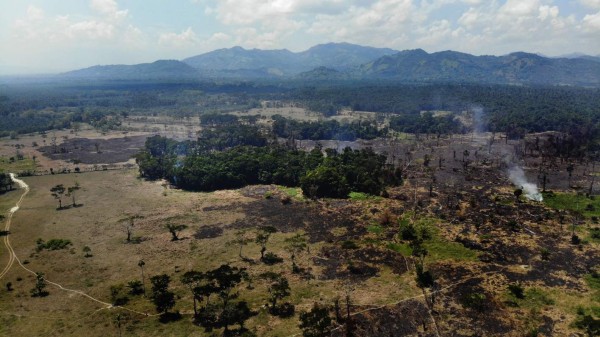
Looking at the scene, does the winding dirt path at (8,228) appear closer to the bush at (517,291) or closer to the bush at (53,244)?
the bush at (53,244)

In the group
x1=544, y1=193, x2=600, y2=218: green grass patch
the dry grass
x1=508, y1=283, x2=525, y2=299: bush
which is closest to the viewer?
the dry grass

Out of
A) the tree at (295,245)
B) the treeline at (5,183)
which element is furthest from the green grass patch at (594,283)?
the treeline at (5,183)

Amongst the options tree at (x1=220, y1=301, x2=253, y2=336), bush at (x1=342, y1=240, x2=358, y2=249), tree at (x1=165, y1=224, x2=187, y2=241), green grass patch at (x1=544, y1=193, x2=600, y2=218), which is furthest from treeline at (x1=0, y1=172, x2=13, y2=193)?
green grass patch at (x1=544, y1=193, x2=600, y2=218)

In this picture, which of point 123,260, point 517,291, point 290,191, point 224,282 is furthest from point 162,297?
point 290,191

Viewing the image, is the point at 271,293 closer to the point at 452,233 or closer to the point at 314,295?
the point at 314,295

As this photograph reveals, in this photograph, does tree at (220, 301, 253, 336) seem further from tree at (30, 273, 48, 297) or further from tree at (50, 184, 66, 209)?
tree at (50, 184, 66, 209)

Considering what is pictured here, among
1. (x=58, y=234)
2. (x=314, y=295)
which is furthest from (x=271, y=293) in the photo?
(x=58, y=234)
